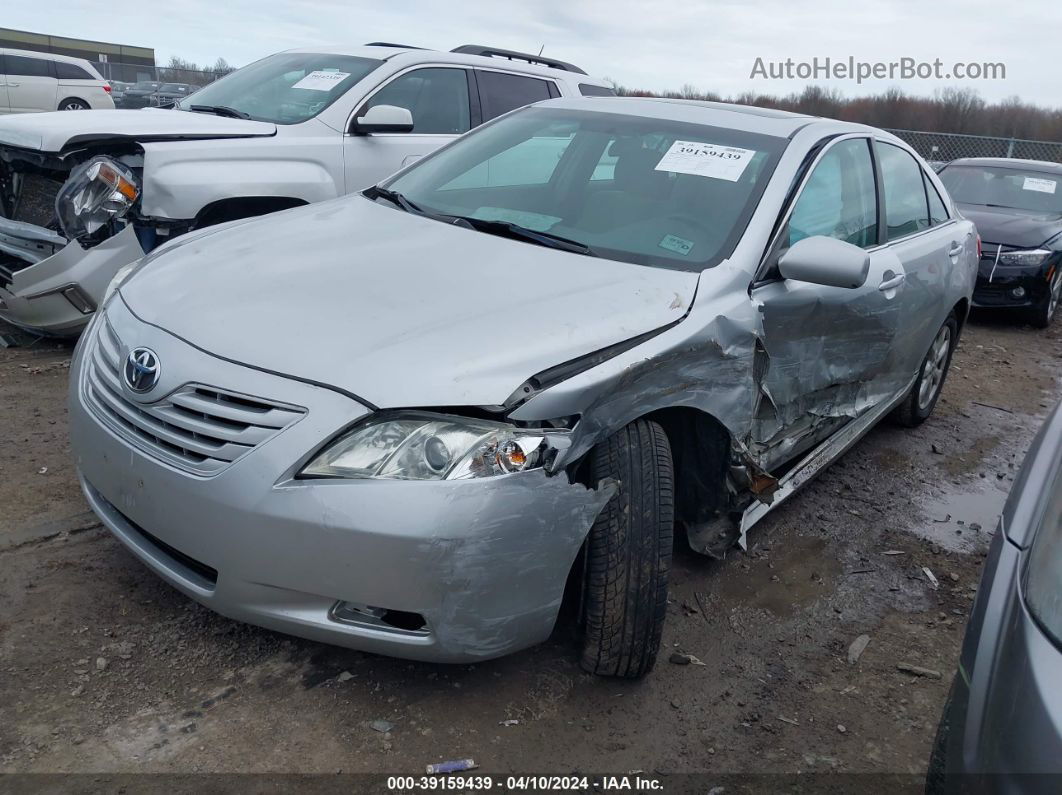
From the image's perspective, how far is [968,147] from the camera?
783 inches

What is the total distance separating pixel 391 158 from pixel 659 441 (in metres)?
3.70

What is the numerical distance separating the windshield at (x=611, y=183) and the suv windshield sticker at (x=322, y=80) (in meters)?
2.10

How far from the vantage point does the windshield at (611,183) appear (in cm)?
317

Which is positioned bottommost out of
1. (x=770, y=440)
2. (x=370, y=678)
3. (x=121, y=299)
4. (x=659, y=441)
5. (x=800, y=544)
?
(x=800, y=544)

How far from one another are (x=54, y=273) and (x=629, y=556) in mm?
3658

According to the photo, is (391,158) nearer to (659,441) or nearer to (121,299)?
(121,299)

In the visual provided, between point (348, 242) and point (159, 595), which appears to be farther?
point (348, 242)

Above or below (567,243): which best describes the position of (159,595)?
below

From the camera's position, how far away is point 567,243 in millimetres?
3131

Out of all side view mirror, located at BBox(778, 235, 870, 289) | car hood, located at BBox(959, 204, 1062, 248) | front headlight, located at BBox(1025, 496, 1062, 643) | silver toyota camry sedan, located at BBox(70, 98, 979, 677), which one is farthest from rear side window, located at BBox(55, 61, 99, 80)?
front headlight, located at BBox(1025, 496, 1062, 643)

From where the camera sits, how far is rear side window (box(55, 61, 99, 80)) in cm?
1936

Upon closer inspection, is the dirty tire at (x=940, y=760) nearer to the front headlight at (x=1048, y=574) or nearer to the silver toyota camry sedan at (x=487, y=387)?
the front headlight at (x=1048, y=574)

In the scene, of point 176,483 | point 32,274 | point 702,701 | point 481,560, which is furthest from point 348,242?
point 32,274

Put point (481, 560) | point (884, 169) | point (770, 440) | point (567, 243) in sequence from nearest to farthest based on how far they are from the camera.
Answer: point (481, 560) < point (567, 243) < point (770, 440) < point (884, 169)
